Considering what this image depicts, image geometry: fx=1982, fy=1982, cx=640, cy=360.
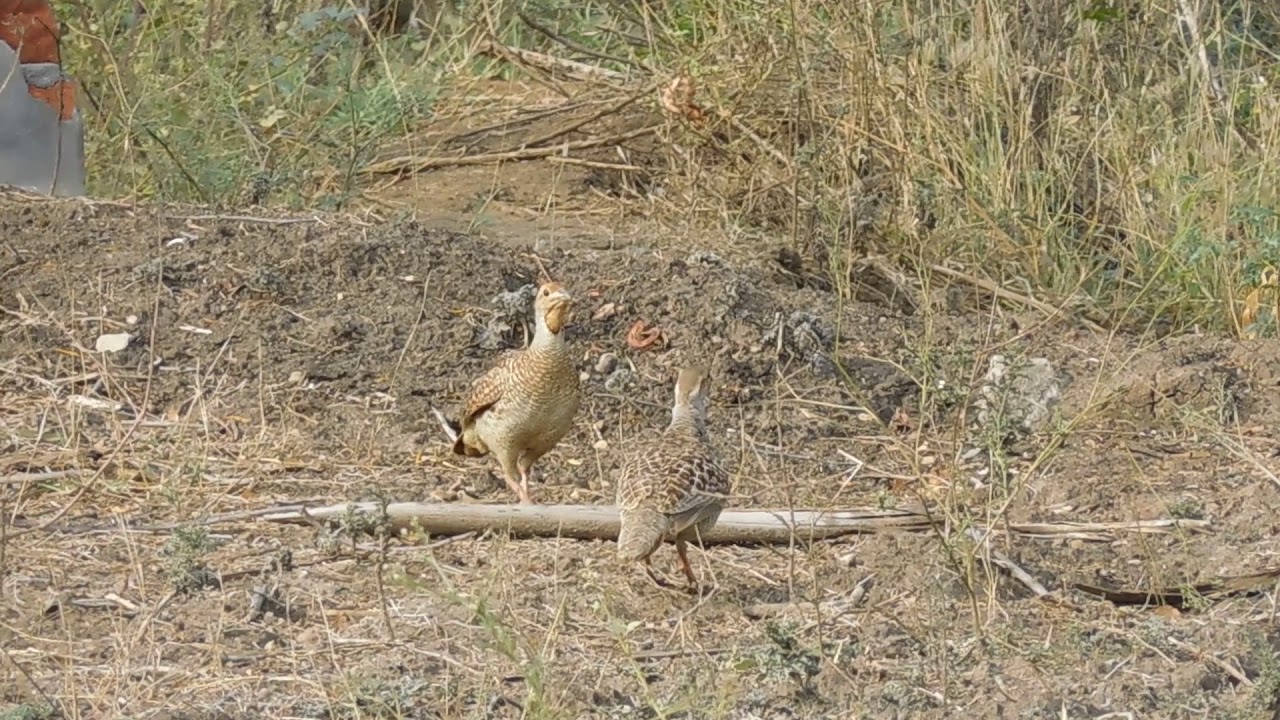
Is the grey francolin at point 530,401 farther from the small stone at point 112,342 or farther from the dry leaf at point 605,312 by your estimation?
the small stone at point 112,342

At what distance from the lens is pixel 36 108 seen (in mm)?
8422

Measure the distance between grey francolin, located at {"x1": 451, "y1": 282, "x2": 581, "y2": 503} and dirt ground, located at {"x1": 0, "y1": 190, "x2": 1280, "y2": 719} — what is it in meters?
0.27

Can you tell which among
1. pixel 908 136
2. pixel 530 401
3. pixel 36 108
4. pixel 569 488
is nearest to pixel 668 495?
pixel 530 401

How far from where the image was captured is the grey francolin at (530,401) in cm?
656

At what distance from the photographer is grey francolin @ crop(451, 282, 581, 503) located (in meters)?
6.56

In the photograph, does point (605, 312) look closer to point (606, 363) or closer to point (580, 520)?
point (606, 363)

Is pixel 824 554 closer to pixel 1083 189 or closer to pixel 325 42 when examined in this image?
pixel 1083 189

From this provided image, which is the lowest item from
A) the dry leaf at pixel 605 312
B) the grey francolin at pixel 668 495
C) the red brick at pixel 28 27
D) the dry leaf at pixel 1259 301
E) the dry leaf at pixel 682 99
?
the dry leaf at pixel 682 99

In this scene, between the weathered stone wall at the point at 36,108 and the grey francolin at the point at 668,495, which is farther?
the weathered stone wall at the point at 36,108

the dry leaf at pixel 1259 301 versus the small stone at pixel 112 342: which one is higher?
the dry leaf at pixel 1259 301

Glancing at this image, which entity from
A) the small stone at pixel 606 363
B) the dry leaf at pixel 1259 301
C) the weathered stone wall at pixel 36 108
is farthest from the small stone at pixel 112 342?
the dry leaf at pixel 1259 301

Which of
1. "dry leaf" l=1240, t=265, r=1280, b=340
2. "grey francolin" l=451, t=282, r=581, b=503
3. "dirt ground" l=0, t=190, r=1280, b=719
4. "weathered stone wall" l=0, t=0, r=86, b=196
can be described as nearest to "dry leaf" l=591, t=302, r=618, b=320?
"dirt ground" l=0, t=190, r=1280, b=719

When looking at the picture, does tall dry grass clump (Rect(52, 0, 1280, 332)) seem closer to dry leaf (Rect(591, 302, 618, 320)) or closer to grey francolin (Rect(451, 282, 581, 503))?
dry leaf (Rect(591, 302, 618, 320))

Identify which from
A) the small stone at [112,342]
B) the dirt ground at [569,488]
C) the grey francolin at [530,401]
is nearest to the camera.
A: the dirt ground at [569,488]
